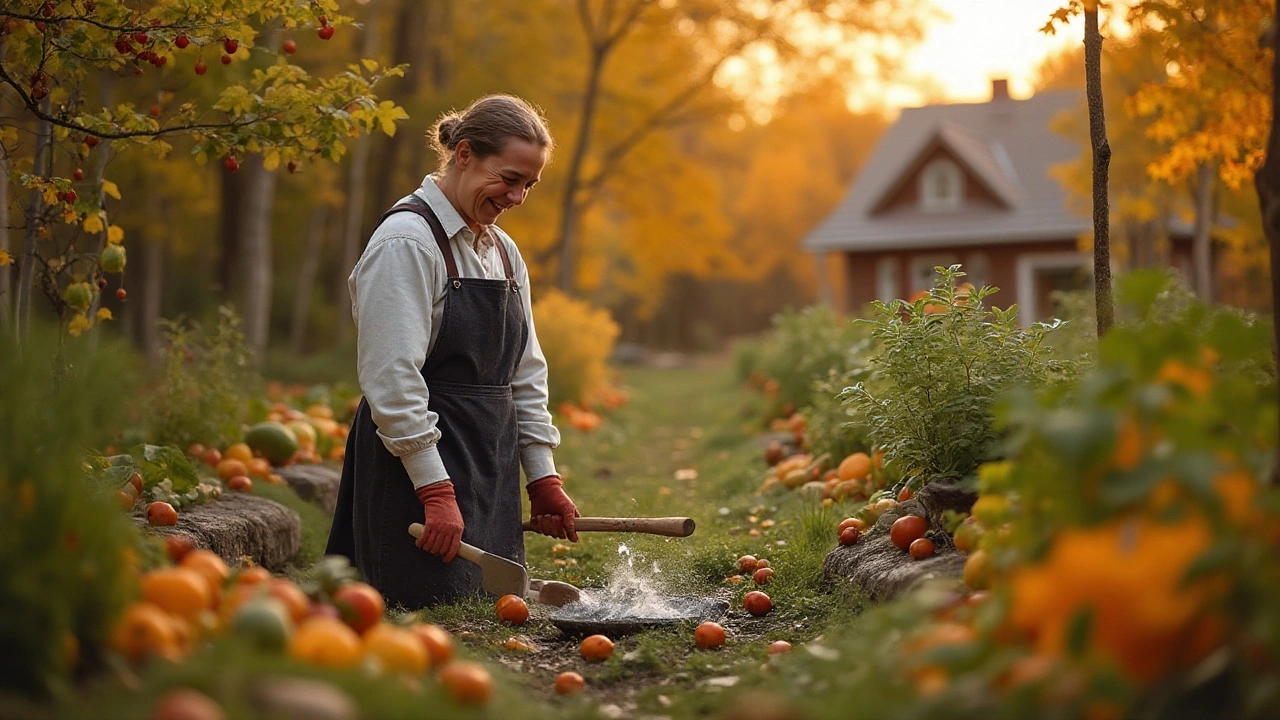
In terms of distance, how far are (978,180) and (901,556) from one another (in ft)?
80.9

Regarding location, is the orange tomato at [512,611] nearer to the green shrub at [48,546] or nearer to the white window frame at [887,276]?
the green shrub at [48,546]

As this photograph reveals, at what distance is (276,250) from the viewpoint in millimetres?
30266

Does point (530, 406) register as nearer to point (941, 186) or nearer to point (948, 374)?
point (948, 374)

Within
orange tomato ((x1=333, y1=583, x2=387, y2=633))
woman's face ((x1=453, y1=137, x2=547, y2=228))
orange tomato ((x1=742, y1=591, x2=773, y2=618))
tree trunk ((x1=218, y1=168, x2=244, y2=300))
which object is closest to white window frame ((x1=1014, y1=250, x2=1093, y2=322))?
tree trunk ((x1=218, y1=168, x2=244, y2=300))

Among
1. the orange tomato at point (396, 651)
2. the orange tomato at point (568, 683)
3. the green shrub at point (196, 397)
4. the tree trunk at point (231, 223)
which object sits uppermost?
the tree trunk at point (231, 223)

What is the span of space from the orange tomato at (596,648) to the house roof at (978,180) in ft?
78.1

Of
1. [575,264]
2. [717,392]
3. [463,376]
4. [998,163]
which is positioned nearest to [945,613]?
[463,376]

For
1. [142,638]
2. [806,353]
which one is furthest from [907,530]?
[806,353]

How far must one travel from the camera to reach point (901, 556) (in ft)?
14.3

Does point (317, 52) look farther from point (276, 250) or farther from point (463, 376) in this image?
point (463, 376)

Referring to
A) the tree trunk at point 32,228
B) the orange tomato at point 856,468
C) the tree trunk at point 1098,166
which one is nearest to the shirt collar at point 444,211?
the tree trunk at point 32,228

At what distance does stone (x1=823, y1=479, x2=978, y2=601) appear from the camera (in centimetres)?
394

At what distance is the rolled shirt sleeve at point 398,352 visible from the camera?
4.24 metres

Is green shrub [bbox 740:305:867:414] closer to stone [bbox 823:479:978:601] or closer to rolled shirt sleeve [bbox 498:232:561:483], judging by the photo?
stone [bbox 823:479:978:601]
